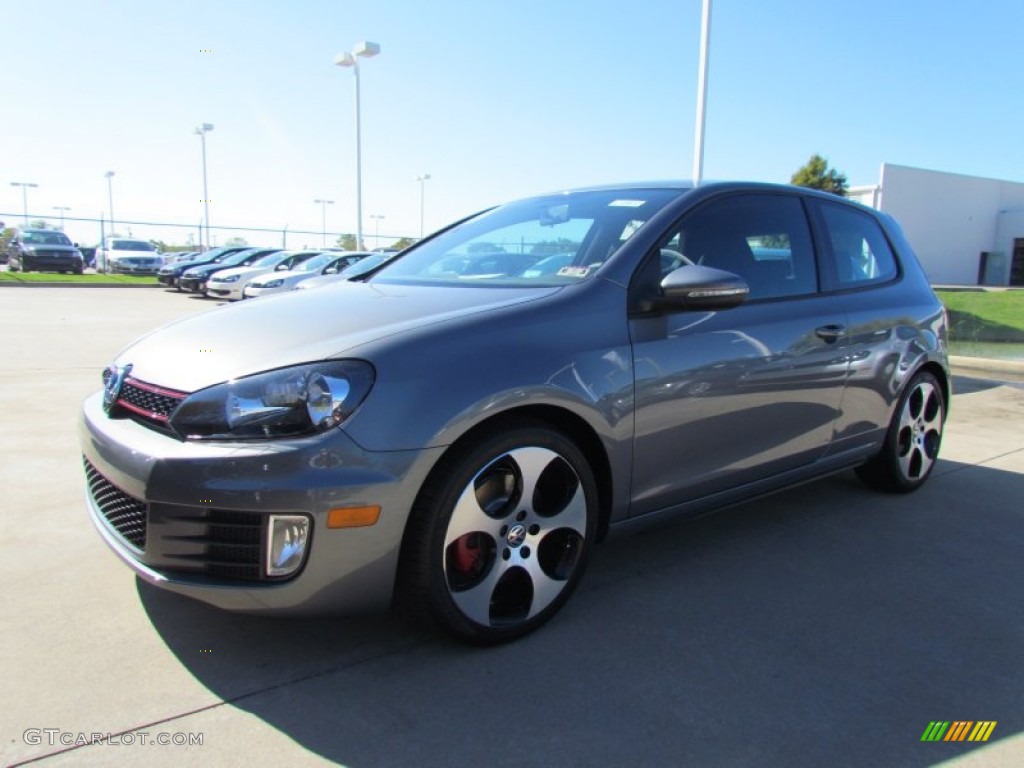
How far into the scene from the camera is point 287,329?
2.66 metres

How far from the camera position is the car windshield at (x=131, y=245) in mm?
30125

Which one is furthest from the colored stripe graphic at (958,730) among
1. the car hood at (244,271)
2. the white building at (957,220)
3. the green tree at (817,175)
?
the green tree at (817,175)

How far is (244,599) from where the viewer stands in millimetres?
2254

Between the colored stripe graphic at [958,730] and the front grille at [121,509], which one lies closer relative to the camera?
the colored stripe graphic at [958,730]

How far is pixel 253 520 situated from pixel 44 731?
31.3 inches

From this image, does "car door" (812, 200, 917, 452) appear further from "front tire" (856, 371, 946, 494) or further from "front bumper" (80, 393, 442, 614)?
"front bumper" (80, 393, 442, 614)

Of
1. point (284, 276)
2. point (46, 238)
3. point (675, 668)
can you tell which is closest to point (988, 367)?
point (675, 668)

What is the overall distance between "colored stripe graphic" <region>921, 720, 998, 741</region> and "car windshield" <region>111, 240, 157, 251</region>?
3264cm

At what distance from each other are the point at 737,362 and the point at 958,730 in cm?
147

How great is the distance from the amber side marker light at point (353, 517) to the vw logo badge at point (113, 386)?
41.0 inches

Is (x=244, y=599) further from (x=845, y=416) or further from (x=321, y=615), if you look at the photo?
(x=845, y=416)

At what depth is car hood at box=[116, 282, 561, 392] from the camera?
2.42 meters

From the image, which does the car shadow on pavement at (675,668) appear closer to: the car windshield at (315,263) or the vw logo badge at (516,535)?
the vw logo badge at (516,535)

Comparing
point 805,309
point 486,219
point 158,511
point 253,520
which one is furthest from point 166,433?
point 805,309
